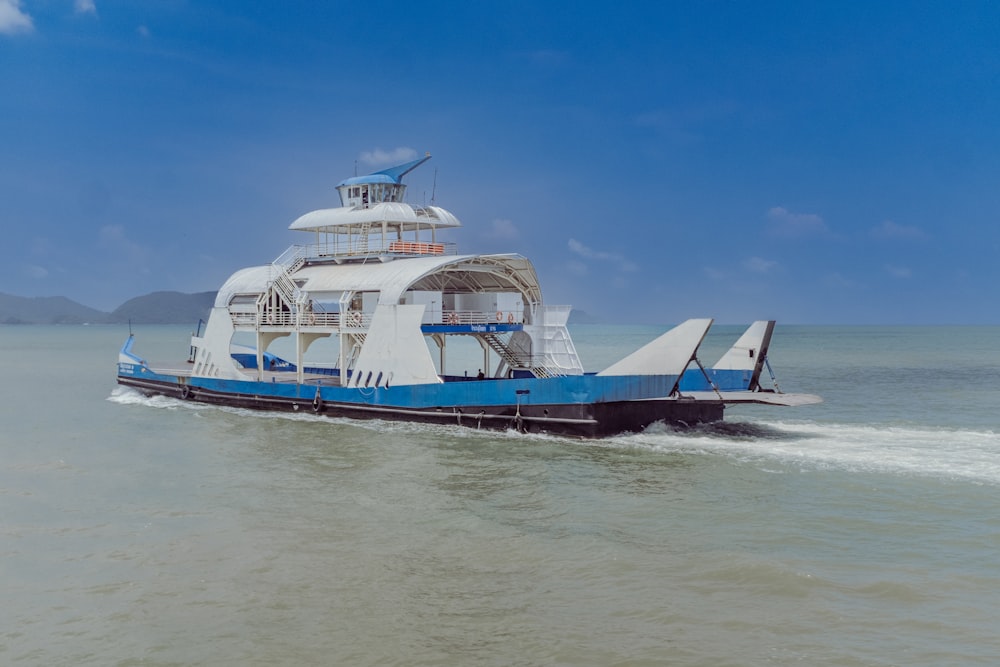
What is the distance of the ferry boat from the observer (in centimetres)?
2381

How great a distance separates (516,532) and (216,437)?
558 inches

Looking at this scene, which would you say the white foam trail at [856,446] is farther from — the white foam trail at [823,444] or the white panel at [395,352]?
the white panel at [395,352]

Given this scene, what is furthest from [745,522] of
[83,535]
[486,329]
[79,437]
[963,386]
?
[963,386]

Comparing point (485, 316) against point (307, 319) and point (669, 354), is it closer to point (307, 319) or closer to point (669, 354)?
point (307, 319)

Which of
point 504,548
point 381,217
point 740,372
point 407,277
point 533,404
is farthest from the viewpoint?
point 381,217

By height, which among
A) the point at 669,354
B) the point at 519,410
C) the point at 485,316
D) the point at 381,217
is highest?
the point at 381,217

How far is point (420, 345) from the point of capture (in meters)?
26.3

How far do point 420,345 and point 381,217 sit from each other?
7368 mm

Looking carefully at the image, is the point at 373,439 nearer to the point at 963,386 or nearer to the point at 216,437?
the point at 216,437

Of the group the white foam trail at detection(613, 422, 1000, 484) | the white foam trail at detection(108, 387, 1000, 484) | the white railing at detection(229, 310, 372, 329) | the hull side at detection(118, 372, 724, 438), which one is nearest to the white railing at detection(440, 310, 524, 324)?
the white railing at detection(229, 310, 372, 329)

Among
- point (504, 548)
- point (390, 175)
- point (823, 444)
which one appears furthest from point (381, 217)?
point (504, 548)

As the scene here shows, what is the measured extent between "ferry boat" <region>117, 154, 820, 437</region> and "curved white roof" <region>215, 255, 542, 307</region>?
6cm

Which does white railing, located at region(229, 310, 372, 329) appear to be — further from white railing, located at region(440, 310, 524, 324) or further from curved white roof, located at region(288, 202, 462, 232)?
curved white roof, located at region(288, 202, 462, 232)

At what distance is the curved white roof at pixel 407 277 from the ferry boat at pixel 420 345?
6 cm
